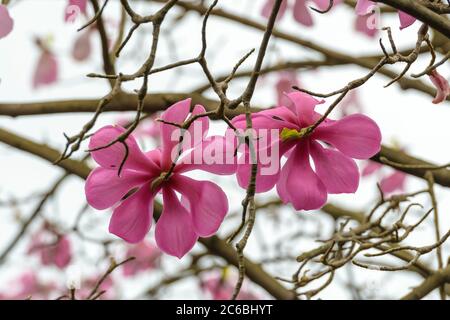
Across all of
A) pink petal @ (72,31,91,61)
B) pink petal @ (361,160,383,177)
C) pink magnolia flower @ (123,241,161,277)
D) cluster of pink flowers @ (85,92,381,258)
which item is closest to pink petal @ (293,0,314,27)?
cluster of pink flowers @ (85,92,381,258)

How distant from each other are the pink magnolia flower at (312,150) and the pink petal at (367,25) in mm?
130

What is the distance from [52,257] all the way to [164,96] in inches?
28.4

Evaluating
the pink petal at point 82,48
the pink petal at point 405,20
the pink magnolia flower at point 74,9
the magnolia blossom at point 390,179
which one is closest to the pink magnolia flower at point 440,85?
the pink petal at point 405,20

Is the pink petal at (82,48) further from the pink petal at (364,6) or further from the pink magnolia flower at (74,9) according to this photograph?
the pink petal at (364,6)

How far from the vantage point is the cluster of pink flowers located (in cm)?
68

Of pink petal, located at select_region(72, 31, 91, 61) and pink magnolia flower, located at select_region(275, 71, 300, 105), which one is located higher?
pink petal, located at select_region(72, 31, 91, 61)

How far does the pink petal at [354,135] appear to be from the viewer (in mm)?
690

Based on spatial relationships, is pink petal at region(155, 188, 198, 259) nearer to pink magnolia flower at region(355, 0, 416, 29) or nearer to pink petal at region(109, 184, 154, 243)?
pink petal at region(109, 184, 154, 243)

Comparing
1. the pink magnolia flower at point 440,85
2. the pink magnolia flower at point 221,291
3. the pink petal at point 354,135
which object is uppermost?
the pink magnolia flower at point 221,291

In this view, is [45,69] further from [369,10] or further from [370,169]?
[369,10]

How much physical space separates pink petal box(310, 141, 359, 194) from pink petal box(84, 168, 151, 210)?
159 mm

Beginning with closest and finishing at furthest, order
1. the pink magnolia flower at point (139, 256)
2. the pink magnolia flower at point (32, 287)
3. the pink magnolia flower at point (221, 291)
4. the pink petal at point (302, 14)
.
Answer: the pink petal at point (302, 14) < the pink magnolia flower at point (221, 291) < the pink magnolia flower at point (139, 256) < the pink magnolia flower at point (32, 287)
